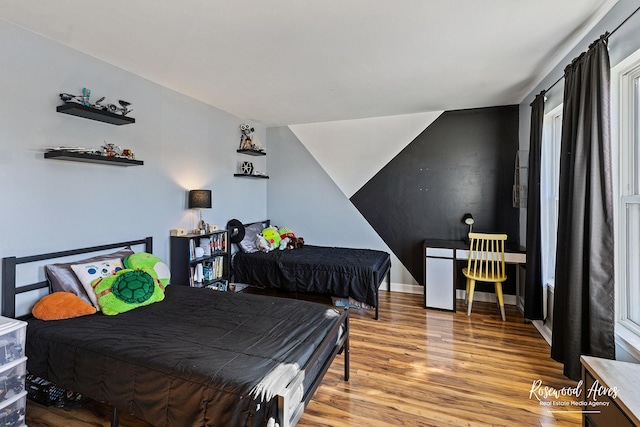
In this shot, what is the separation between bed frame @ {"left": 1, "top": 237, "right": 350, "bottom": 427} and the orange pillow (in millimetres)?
145

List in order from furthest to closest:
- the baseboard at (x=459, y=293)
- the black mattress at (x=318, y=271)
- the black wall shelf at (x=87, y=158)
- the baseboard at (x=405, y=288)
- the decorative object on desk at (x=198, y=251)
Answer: the baseboard at (x=405, y=288)
the baseboard at (x=459, y=293)
the black mattress at (x=318, y=271)
the decorative object on desk at (x=198, y=251)
the black wall shelf at (x=87, y=158)

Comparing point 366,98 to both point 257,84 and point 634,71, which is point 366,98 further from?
point 634,71

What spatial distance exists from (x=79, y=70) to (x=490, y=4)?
122 inches

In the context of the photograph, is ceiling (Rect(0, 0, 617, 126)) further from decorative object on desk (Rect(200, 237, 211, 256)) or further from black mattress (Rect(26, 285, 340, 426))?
black mattress (Rect(26, 285, 340, 426))

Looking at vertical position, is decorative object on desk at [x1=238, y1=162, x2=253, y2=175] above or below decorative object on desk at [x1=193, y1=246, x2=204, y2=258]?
above

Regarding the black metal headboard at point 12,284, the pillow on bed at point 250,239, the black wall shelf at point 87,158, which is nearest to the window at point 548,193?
the pillow on bed at point 250,239

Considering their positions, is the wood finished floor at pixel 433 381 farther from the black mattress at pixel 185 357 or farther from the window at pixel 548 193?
the window at pixel 548 193

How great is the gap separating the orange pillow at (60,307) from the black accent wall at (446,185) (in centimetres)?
351

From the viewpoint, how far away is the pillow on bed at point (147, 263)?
2686 millimetres

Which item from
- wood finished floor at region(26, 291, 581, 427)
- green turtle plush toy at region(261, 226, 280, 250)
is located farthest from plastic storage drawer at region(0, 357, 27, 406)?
green turtle plush toy at region(261, 226, 280, 250)

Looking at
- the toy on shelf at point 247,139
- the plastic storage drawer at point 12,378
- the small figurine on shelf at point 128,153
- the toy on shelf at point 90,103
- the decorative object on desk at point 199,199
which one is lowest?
the plastic storage drawer at point 12,378

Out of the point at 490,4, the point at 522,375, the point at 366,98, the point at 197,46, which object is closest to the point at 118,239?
the point at 197,46

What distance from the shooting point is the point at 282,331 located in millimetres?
2010

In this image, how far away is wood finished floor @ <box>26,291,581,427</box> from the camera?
1.93 meters
